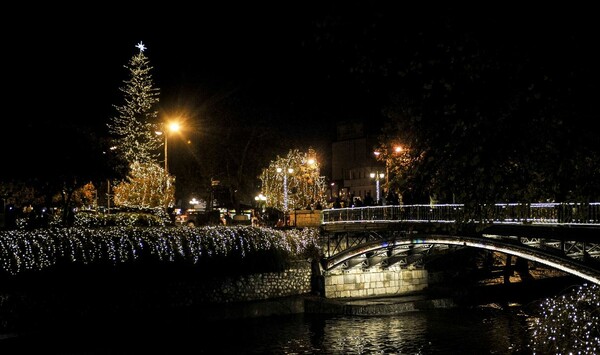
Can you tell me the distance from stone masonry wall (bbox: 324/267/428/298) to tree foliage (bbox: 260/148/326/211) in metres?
11.2

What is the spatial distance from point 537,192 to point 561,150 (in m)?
1.49

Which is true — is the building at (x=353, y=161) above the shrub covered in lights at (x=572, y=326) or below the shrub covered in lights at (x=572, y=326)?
above

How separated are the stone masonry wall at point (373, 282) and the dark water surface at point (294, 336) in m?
4.08

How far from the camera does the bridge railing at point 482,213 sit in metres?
13.0

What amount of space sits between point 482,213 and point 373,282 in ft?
75.7

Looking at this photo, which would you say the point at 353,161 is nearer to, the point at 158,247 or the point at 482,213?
the point at 158,247

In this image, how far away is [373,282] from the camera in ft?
115

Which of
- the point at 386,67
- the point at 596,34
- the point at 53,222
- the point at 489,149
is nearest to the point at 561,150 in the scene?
the point at 489,149

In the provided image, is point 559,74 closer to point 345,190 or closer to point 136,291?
point 136,291

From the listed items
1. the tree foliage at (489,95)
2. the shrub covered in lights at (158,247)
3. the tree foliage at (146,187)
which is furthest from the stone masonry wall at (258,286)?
the tree foliage at (489,95)

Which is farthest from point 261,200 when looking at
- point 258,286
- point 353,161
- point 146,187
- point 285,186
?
point 258,286

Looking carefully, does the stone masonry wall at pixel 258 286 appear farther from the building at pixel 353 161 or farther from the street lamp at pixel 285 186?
the building at pixel 353 161

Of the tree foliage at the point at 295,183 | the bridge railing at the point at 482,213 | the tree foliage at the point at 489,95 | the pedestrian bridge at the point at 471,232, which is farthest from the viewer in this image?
the tree foliage at the point at 295,183

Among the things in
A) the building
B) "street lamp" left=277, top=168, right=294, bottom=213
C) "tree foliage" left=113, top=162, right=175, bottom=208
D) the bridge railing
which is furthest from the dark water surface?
the building
